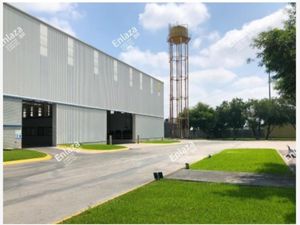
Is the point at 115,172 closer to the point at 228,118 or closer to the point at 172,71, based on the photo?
the point at 172,71

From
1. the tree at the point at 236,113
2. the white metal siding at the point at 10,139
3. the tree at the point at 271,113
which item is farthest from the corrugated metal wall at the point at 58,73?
the tree at the point at 236,113

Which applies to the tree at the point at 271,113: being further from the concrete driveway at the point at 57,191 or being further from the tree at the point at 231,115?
the concrete driveway at the point at 57,191

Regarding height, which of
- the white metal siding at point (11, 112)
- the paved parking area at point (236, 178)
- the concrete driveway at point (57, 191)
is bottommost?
the concrete driveway at point (57, 191)

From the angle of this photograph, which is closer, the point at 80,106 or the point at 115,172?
the point at 115,172

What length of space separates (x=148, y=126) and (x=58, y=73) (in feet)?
93.2

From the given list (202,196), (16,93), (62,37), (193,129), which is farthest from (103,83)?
(193,129)

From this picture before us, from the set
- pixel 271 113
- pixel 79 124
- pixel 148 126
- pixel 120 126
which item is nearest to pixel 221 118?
pixel 271 113

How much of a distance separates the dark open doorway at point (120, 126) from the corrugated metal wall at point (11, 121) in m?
27.6

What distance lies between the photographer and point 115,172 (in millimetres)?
17156

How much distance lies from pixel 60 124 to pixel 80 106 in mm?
4214

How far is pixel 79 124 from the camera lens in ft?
133

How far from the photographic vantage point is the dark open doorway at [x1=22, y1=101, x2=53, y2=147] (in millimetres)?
40750

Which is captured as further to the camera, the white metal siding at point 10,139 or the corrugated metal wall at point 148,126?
the corrugated metal wall at point 148,126

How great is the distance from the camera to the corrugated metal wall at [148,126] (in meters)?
58.7
